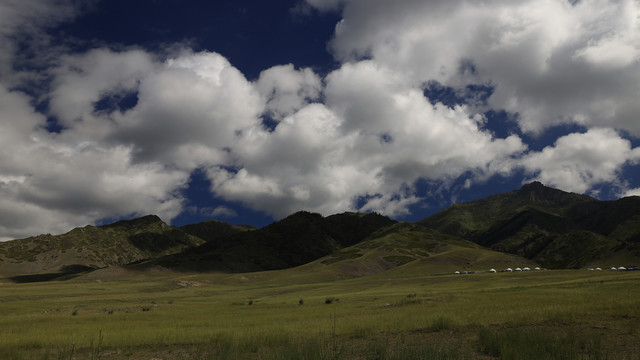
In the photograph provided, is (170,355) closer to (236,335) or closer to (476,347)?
(236,335)

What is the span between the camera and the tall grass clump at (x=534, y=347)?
14.8 meters

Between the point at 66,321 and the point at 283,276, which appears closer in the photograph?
the point at 66,321

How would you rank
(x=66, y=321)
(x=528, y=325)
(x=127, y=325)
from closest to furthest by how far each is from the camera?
(x=528, y=325)
(x=127, y=325)
(x=66, y=321)

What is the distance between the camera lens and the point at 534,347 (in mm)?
15961

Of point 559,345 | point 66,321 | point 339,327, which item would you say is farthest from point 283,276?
point 559,345

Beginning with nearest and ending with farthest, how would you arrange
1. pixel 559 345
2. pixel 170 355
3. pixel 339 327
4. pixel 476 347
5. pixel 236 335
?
pixel 559 345 < pixel 476 347 < pixel 170 355 < pixel 236 335 < pixel 339 327

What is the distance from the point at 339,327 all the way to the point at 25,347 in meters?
19.1

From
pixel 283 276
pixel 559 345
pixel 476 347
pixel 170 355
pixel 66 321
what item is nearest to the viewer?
pixel 559 345

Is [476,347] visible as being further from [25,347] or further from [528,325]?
[25,347]

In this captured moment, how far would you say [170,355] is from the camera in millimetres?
20984

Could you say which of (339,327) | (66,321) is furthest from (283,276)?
(339,327)

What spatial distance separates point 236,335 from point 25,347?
12363 mm

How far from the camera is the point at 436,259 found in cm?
19875

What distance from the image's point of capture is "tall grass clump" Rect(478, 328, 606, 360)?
48.6ft
